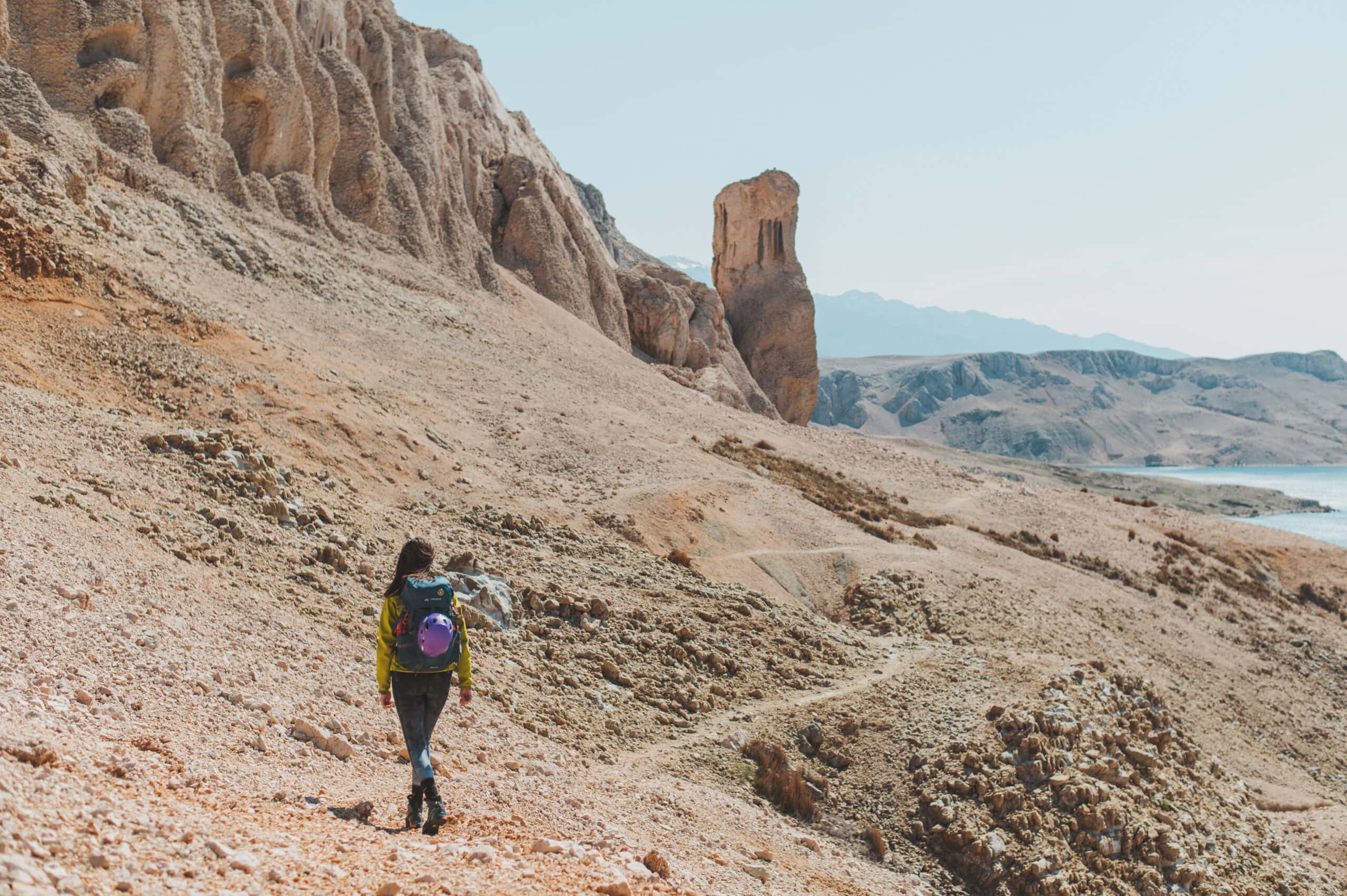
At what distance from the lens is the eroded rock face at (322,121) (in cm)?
2202

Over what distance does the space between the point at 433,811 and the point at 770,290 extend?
176 ft

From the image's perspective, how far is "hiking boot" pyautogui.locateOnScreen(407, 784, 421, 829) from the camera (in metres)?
5.73

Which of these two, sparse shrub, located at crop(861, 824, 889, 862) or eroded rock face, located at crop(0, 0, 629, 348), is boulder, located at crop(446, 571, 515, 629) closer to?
sparse shrub, located at crop(861, 824, 889, 862)

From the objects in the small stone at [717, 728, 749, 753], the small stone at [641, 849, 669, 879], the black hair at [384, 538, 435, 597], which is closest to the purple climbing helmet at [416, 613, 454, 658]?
the black hair at [384, 538, 435, 597]

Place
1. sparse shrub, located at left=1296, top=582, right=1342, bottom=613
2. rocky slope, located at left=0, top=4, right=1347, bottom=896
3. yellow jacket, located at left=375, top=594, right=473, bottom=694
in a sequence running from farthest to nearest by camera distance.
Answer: sparse shrub, located at left=1296, top=582, right=1342, bottom=613
yellow jacket, located at left=375, top=594, right=473, bottom=694
rocky slope, located at left=0, top=4, right=1347, bottom=896

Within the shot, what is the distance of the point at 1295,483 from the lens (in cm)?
14062

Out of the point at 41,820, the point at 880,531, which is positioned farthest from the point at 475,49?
the point at 41,820

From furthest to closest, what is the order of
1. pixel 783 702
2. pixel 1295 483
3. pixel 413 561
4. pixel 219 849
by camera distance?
pixel 1295 483, pixel 783 702, pixel 413 561, pixel 219 849

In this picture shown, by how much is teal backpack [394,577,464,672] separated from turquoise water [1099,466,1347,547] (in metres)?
60.6

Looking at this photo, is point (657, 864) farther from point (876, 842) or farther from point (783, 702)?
point (783, 702)

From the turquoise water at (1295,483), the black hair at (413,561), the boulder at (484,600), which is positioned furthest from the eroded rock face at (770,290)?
the black hair at (413,561)

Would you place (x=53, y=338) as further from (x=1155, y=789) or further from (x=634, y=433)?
(x=1155, y=789)

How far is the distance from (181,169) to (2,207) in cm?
1001

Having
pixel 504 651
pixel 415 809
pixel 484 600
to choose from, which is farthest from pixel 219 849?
pixel 484 600
